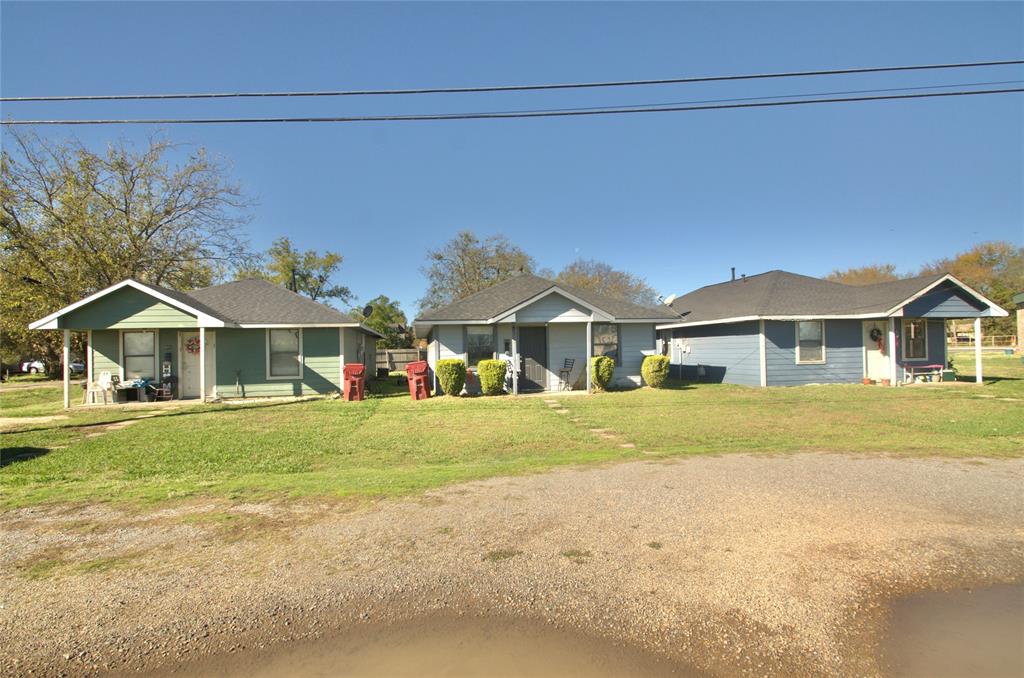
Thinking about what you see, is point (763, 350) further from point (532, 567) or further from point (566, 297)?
point (532, 567)

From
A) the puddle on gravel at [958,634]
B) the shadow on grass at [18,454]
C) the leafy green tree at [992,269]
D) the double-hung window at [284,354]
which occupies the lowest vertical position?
the puddle on gravel at [958,634]

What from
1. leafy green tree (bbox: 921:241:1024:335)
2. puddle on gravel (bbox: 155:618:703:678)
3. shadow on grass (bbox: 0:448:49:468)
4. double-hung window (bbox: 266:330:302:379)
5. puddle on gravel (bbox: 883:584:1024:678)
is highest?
leafy green tree (bbox: 921:241:1024:335)

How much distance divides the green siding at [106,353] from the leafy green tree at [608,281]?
34.8 m

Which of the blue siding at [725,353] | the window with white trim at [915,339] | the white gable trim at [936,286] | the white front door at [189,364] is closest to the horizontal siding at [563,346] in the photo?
the blue siding at [725,353]

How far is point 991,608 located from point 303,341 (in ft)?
52.5

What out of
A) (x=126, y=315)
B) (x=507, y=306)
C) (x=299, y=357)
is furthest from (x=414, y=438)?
(x=126, y=315)

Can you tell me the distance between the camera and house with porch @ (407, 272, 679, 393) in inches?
642

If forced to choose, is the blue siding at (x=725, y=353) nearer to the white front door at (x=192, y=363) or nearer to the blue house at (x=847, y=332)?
the blue house at (x=847, y=332)

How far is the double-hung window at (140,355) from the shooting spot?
602 inches

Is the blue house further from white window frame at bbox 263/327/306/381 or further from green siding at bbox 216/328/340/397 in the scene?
white window frame at bbox 263/327/306/381

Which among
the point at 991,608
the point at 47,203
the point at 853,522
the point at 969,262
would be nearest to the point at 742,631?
the point at 991,608

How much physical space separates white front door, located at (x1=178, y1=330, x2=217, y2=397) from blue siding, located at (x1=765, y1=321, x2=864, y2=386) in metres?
17.7

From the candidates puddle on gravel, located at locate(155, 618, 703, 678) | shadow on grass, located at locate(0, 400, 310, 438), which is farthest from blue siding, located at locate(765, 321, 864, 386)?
puddle on gravel, located at locate(155, 618, 703, 678)

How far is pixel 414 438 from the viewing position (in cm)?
884
